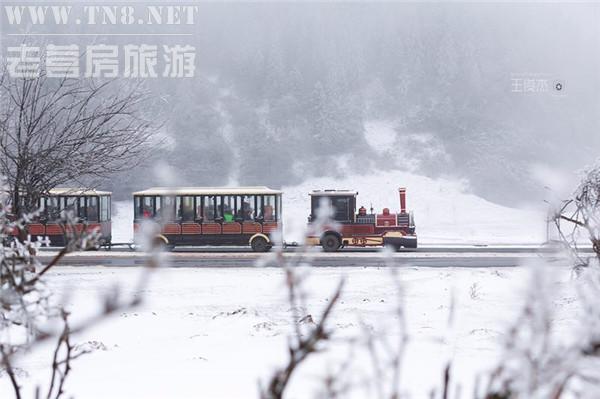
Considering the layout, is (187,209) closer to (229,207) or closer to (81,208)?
(229,207)

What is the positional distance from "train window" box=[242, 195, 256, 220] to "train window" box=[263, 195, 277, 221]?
1.26ft

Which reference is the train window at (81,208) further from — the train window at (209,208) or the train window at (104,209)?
the train window at (209,208)

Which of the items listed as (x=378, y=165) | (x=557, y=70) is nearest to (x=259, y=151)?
(x=378, y=165)

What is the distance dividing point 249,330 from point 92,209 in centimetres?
1656

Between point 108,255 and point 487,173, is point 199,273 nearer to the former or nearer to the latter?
point 108,255

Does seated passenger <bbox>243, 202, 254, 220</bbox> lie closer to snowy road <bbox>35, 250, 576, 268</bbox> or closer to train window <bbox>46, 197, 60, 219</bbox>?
snowy road <bbox>35, 250, 576, 268</bbox>

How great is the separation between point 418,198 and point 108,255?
34.7 m

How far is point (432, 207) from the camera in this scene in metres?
50.2

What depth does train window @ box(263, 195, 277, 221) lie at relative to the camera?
22828mm

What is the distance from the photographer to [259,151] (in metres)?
62.0

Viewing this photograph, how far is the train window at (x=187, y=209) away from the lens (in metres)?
22.8

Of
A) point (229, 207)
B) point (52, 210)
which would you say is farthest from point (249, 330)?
point (229, 207)

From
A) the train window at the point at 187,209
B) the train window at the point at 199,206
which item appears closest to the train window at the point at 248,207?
the train window at the point at 199,206

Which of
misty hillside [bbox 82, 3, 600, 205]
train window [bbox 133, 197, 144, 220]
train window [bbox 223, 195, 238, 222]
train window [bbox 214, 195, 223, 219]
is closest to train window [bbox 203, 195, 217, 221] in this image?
Answer: train window [bbox 214, 195, 223, 219]
